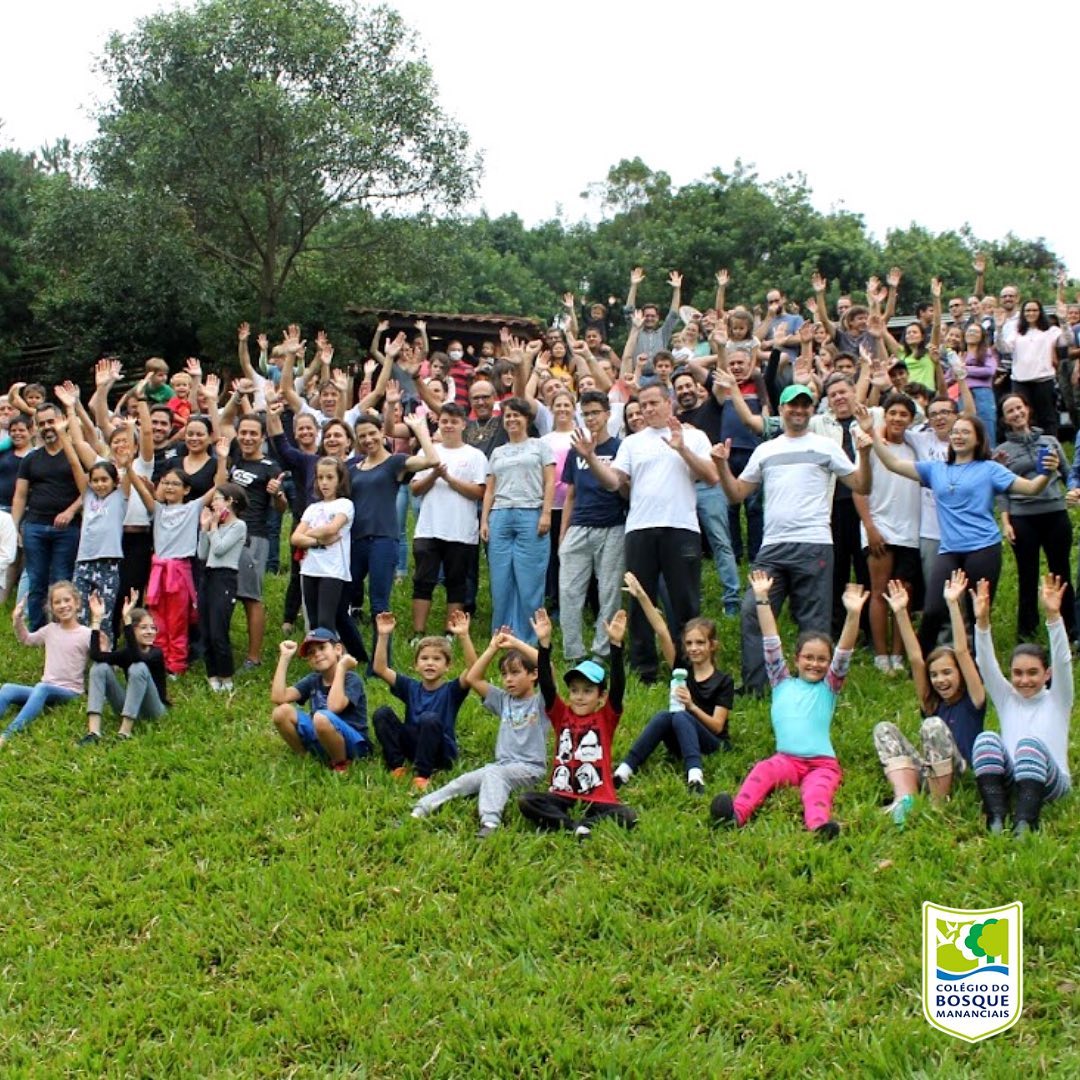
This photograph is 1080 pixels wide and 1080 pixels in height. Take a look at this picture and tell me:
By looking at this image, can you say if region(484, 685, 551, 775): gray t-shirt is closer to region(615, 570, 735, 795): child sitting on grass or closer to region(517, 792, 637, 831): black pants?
region(517, 792, 637, 831): black pants

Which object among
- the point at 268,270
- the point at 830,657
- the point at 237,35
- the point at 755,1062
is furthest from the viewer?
the point at 268,270

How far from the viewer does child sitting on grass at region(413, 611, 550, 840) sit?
7109 mm

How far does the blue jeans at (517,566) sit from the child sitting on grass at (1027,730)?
3.66 metres

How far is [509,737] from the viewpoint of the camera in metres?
7.39

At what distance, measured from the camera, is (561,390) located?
1080 cm

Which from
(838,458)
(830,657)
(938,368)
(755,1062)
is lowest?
(755,1062)

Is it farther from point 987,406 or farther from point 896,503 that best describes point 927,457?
point 987,406

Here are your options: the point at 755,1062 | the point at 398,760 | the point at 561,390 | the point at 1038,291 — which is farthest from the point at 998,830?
the point at 1038,291

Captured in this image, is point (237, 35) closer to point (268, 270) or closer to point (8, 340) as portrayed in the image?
point (268, 270)

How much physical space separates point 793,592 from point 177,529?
193 inches

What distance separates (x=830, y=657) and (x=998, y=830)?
1467 millimetres

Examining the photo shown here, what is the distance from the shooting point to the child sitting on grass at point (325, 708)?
776cm

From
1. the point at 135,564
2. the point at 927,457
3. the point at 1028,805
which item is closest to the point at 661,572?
the point at 927,457

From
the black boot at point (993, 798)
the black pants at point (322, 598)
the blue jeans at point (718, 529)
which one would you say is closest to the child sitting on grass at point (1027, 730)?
the black boot at point (993, 798)
